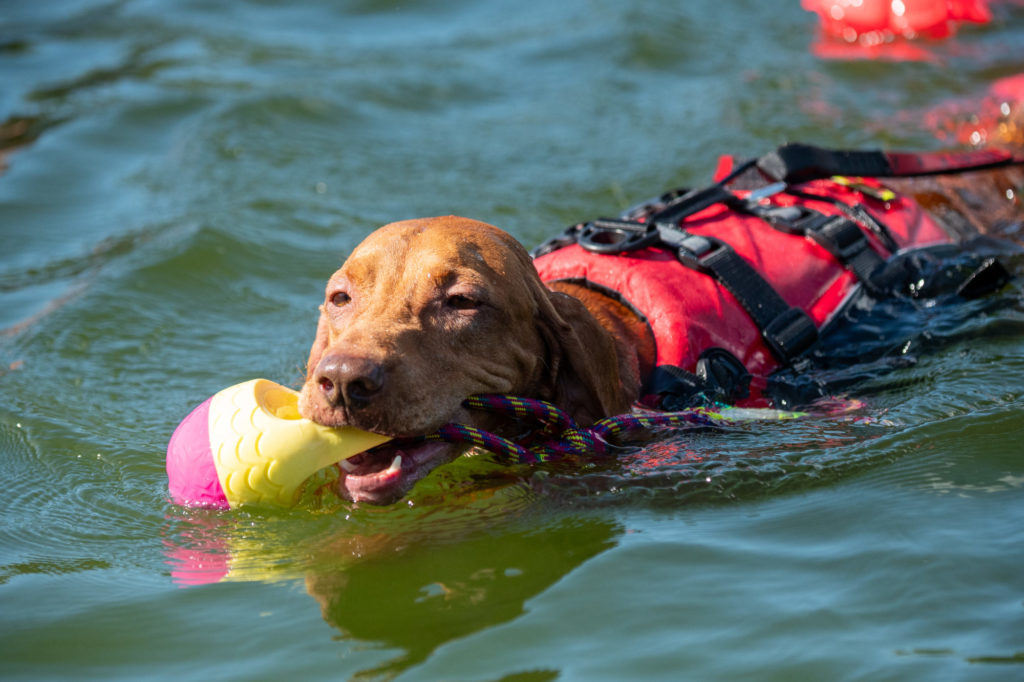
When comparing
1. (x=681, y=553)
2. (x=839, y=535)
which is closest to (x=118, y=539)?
(x=681, y=553)

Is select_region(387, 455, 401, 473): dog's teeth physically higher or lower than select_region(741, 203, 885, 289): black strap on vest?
lower

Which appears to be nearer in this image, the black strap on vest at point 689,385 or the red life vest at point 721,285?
the black strap on vest at point 689,385

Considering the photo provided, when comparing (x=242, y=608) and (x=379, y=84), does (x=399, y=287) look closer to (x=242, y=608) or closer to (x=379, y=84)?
(x=242, y=608)

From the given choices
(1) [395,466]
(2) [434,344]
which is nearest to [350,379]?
(1) [395,466]

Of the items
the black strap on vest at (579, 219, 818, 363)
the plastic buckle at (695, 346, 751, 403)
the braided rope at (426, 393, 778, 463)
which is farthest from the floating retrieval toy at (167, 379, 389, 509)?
the black strap on vest at (579, 219, 818, 363)

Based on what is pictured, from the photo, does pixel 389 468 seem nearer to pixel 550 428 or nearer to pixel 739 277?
pixel 550 428

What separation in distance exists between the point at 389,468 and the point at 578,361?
39.3 inches

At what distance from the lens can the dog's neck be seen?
5199mm

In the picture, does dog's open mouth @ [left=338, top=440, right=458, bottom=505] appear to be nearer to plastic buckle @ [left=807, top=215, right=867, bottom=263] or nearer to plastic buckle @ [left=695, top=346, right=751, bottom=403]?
plastic buckle @ [left=695, top=346, right=751, bottom=403]

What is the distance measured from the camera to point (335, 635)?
3672mm

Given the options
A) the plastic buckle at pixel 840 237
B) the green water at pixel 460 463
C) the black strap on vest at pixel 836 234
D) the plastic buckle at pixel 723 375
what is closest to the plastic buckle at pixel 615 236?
the plastic buckle at pixel 723 375

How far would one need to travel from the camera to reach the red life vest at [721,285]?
17.7 feet

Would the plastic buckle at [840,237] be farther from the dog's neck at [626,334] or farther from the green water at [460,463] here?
the dog's neck at [626,334]

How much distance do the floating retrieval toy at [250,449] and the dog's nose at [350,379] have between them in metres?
0.16
